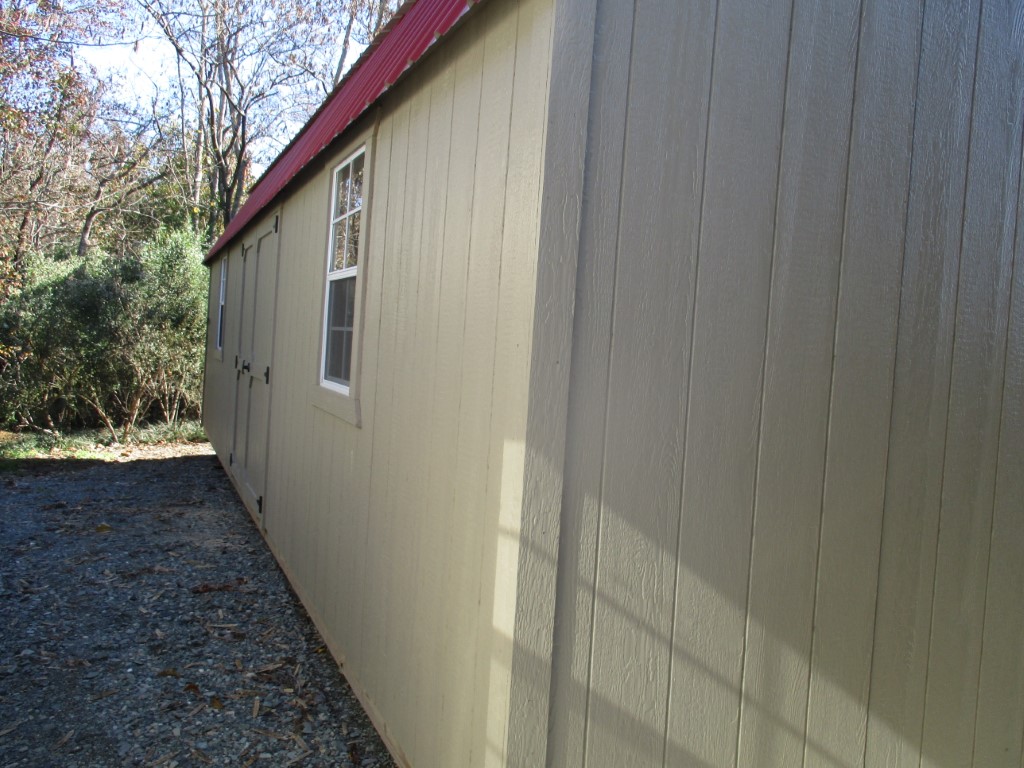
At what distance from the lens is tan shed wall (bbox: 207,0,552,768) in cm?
215

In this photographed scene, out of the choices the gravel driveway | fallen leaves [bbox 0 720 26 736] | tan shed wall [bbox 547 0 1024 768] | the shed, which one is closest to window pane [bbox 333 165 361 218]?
the shed

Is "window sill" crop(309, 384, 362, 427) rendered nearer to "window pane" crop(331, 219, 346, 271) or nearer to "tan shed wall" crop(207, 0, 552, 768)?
"tan shed wall" crop(207, 0, 552, 768)

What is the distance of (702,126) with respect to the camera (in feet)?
7.00

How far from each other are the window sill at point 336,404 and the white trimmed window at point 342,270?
6 centimetres

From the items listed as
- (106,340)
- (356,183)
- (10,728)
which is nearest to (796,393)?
(356,183)

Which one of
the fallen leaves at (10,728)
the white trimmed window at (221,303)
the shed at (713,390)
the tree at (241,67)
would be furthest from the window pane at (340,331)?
the tree at (241,67)

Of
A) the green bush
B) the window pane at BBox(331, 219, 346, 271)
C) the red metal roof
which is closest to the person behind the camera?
the red metal roof

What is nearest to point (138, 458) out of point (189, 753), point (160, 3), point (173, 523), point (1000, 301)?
point (173, 523)

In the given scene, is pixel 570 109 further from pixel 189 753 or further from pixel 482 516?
pixel 189 753

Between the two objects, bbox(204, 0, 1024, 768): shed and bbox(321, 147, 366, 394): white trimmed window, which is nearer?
bbox(204, 0, 1024, 768): shed

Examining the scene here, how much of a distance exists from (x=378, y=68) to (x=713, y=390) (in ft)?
7.79

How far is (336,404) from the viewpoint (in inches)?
157

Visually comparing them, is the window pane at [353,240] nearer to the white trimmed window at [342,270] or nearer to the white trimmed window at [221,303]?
the white trimmed window at [342,270]

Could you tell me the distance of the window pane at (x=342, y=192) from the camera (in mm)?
4425
